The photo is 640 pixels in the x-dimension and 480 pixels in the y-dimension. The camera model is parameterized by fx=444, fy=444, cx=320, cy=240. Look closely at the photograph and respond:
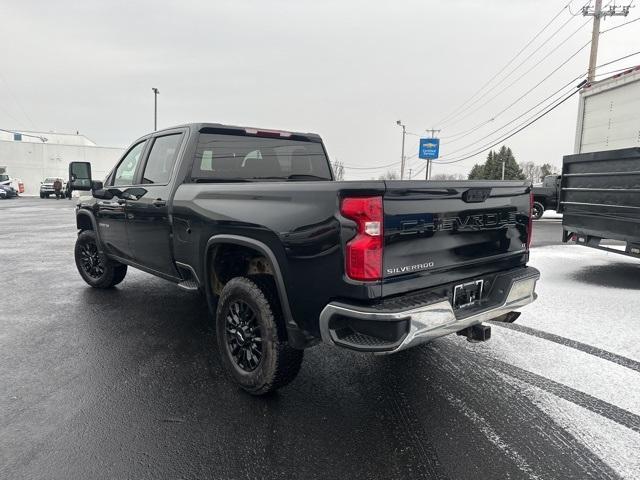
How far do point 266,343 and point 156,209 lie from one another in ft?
6.32

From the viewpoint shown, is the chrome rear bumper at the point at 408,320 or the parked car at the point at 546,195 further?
the parked car at the point at 546,195

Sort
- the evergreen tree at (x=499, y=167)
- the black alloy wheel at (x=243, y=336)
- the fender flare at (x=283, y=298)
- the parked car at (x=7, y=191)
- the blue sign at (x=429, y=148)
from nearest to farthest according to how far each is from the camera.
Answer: the fender flare at (x=283, y=298) → the black alloy wheel at (x=243, y=336) → the parked car at (x=7, y=191) → the blue sign at (x=429, y=148) → the evergreen tree at (x=499, y=167)

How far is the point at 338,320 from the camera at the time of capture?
8.19 ft

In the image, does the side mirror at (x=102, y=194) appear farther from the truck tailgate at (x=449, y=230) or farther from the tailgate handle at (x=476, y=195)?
the tailgate handle at (x=476, y=195)

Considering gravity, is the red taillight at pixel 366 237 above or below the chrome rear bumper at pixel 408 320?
above

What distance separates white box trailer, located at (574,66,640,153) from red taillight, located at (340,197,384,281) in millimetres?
9518

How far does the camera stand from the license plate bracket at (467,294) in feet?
9.46

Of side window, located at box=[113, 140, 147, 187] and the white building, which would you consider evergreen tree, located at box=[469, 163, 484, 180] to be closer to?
the white building

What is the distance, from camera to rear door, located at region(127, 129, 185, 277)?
160 inches

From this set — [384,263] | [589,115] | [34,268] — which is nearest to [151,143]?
[384,263]

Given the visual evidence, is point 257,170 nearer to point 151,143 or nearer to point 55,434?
point 151,143

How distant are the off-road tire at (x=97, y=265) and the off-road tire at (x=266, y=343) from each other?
10.7ft

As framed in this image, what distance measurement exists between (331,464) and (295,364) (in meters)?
0.75

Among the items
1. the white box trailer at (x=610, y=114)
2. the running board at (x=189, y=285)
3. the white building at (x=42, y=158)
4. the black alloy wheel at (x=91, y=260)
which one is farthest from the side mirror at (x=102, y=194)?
the white building at (x=42, y=158)
